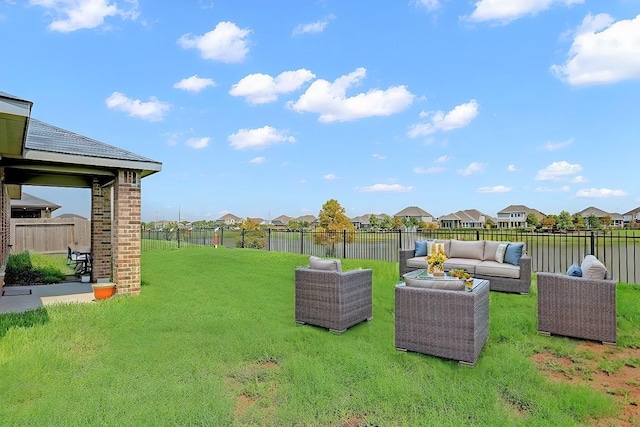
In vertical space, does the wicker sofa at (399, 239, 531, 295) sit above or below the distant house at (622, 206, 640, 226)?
below

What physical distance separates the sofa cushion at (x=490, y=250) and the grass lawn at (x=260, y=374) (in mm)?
2244

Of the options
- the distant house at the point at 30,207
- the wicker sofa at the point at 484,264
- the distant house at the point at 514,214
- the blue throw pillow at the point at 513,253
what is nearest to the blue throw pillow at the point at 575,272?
the wicker sofa at the point at 484,264

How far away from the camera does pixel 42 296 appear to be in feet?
22.0

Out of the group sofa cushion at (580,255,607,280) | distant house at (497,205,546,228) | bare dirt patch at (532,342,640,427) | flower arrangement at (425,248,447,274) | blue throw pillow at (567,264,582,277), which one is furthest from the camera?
distant house at (497,205,546,228)

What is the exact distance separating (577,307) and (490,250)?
3.63 m

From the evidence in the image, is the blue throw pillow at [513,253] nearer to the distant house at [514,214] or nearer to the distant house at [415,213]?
the distant house at [514,214]

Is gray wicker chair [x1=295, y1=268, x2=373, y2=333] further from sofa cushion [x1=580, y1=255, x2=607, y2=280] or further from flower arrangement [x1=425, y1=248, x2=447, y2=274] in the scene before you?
sofa cushion [x1=580, y1=255, x2=607, y2=280]

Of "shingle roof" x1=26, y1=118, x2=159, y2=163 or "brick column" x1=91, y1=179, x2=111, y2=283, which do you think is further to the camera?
"brick column" x1=91, y1=179, x2=111, y2=283

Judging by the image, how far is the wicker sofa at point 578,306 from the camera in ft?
13.2

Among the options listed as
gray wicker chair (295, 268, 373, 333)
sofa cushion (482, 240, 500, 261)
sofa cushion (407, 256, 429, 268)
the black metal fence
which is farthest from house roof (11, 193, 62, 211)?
sofa cushion (482, 240, 500, 261)

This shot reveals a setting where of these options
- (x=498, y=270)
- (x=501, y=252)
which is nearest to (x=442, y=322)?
(x=498, y=270)

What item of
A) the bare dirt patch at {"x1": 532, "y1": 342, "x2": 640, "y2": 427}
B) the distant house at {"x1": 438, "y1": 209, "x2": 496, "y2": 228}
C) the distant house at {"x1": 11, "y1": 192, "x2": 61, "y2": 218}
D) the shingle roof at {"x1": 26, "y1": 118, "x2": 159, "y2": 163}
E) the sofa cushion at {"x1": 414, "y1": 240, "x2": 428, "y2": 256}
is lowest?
the bare dirt patch at {"x1": 532, "y1": 342, "x2": 640, "y2": 427}

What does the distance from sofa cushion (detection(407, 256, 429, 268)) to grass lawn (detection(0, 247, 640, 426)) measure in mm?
2517

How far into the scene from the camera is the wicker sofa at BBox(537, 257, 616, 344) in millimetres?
4035
